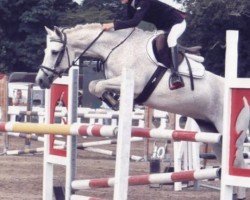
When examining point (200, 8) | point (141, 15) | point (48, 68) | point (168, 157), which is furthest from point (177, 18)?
point (200, 8)

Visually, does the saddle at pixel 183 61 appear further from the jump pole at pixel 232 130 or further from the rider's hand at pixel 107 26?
the jump pole at pixel 232 130

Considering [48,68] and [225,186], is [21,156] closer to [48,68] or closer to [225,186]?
[48,68]

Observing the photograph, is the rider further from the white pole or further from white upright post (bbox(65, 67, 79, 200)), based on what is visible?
the white pole

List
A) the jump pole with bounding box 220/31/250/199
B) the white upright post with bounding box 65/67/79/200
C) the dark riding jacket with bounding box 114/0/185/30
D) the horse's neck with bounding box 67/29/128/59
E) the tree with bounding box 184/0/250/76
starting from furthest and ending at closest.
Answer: the tree with bounding box 184/0/250/76
the horse's neck with bounding box 67/29/128/59
the dark riding jacket with bounding box 114/0/185/30
the white upright post with bounding box 65/67/79/200
the jump pole with bounding box 220/31/250/199

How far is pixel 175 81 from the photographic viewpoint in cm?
872

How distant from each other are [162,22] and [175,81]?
0.63 metres

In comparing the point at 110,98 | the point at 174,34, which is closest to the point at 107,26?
the point at 174,34

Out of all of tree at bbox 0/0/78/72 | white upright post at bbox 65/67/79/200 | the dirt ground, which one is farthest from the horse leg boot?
tree at bbox 0/0/78/72

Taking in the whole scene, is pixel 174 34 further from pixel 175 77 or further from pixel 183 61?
pixel 175 77

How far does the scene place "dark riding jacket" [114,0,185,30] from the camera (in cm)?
866

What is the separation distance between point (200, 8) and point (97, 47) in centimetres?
3098

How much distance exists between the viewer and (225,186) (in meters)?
5.69

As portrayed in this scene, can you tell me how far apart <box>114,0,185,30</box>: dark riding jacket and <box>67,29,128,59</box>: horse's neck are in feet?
0.70

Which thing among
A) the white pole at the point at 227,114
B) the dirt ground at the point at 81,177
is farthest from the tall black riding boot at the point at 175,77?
the white pole at the point at 227,114
